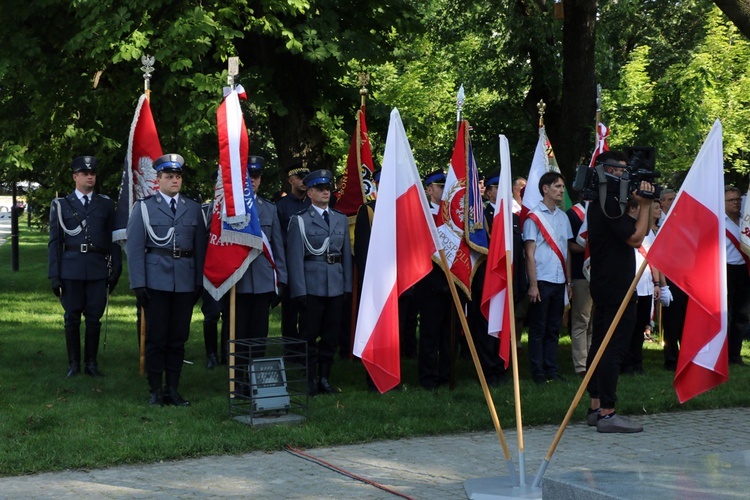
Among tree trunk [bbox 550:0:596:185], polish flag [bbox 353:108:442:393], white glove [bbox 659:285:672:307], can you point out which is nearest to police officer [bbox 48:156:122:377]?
polish flag [bbox 353:108:442:393]

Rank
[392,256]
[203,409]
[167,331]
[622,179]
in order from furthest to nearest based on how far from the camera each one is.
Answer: [167,331] → [203,409] → [622,179] → [392,256]

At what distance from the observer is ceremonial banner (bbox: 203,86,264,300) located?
943 centimetres

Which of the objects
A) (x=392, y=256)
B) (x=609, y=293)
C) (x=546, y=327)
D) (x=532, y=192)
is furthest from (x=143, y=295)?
(x=532, y=192)

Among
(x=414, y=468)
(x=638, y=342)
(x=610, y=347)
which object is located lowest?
(x=414, y=468)

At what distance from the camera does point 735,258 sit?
12586 millimetres

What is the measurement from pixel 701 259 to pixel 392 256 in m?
1.93

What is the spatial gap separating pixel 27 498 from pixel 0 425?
208 centimetres

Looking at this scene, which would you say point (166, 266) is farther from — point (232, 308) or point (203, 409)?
point (203, 409)

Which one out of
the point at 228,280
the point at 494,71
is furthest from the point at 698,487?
the point at 494,71

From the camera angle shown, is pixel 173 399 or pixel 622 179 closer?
pixel 622 179

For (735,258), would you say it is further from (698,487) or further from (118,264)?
(698,487)

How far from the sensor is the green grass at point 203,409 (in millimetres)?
7695

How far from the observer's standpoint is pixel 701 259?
21.8 feet

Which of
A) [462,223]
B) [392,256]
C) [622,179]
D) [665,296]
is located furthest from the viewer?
[665,296]
